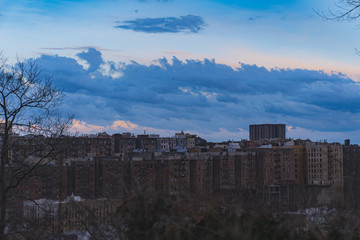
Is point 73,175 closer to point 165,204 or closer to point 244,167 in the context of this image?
point 244,167

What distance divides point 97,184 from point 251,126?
71551 mm

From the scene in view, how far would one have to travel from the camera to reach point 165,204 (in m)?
4.27

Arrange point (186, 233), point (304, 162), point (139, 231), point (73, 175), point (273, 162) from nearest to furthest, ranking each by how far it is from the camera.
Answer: point (186, 233)
point (139, 231)
point (73, 175)
point (273, 162)
point (304, 162)

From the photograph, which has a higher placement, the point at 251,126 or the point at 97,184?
the point at 251,126

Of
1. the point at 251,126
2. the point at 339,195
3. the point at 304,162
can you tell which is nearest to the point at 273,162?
the point at 304,162

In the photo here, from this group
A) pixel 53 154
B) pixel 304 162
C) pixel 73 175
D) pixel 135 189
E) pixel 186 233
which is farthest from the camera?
pixel 304 162

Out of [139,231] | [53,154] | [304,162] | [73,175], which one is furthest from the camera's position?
[304,162]

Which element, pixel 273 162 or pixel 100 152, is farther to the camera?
pixel 100 152

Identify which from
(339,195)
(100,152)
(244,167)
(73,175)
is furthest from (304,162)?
(339,195)

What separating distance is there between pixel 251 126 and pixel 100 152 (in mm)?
52762

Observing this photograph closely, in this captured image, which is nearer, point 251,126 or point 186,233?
point 186,233

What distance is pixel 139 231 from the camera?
4.22 m

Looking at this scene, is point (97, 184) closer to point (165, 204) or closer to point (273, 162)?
point (273, 162)

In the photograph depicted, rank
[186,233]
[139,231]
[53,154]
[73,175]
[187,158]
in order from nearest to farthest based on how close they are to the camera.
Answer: [186,233], [139,231], [53,154], [73,175], [187,158]
